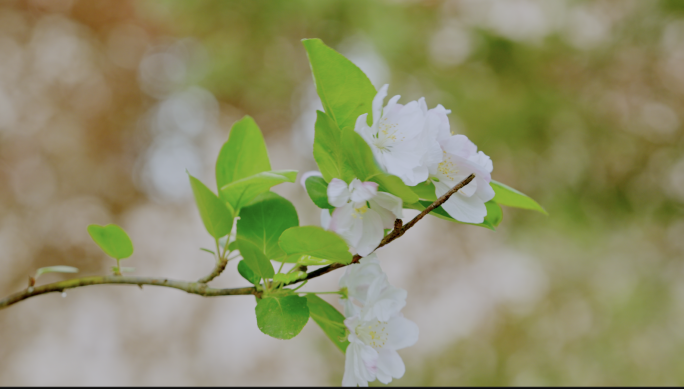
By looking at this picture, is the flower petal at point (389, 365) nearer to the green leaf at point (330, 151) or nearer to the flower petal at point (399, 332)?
the flower petal at point (399, 332)

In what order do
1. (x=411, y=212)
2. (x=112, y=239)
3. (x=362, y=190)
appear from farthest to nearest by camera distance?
(x=411, y=212) < (x=112, y=239) < (x=362, y=190)

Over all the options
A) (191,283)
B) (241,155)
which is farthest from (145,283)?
(241,155)

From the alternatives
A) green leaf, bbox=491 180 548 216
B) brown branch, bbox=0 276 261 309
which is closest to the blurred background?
green leaf, bbox=491 180 548 216

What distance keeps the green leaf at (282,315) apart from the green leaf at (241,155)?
0.42 ft

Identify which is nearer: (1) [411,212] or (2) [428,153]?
(2) [428,153]

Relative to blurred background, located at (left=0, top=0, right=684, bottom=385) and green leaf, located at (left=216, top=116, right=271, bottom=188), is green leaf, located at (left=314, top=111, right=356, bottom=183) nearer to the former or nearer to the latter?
green leaf, located at (left=216, top=116, right=271, bottom=188)

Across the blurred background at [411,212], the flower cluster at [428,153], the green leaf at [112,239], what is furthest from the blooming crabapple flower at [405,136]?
the blurred background at [411,212]

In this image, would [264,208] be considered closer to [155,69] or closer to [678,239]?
[678,239]

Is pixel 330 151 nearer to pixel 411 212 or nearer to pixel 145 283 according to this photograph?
pixel 145 283

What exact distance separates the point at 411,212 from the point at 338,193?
177 cm

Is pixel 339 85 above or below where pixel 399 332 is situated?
above

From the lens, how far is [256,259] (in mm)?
309

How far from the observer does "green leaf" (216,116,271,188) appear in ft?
1.30

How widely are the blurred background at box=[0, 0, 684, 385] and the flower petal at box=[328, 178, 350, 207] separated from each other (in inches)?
74.0
